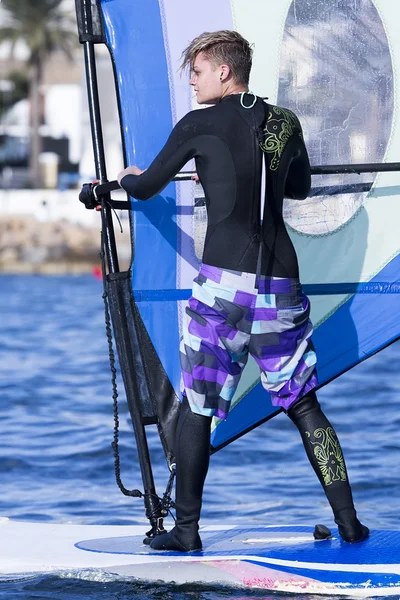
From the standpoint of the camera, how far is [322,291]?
386 cm

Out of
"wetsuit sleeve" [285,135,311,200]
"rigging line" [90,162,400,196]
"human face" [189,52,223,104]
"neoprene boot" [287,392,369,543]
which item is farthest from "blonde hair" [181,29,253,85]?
"neoprene boot" [287,392,369,543]

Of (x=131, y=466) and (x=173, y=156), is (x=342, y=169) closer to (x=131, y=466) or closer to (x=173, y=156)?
(x=173, y=156)

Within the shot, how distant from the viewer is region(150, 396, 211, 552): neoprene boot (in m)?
3.41

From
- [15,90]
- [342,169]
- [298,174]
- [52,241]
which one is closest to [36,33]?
[15,90]

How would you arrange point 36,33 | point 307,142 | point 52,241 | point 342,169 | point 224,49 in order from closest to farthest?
1. point 224,49
2. point 342,169
3. point 307,142
4. point 52,241
5. point 36,33

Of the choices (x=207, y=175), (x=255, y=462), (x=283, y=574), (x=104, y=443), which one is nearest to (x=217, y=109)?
(x=207, y=175)

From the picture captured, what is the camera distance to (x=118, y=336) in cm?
386

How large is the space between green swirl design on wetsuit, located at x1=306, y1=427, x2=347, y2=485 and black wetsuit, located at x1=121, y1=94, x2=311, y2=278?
493 millimetres

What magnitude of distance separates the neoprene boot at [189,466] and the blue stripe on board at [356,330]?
1.40ft

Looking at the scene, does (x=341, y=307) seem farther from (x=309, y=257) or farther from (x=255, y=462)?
(x=255, y=462)

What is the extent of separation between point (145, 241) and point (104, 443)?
301cm

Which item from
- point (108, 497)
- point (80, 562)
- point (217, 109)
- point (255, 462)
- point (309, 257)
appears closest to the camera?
point (217, 109)

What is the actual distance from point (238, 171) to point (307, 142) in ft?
2.08

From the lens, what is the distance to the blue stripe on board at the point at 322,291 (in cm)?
385
